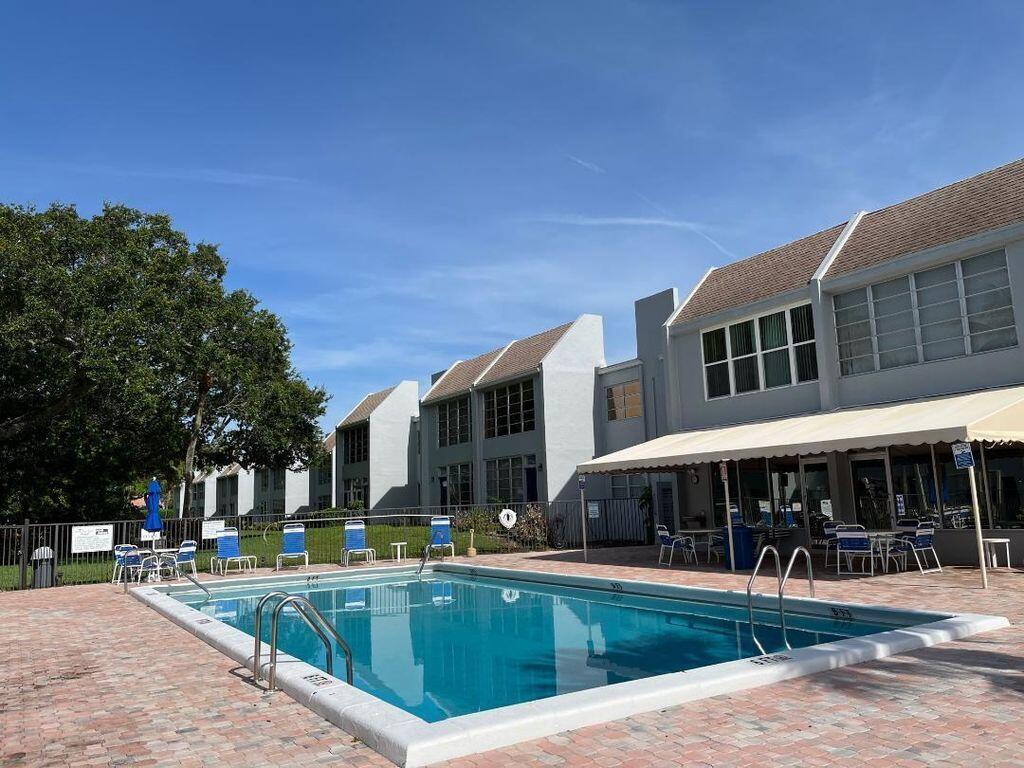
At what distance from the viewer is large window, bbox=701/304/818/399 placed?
18.3 m

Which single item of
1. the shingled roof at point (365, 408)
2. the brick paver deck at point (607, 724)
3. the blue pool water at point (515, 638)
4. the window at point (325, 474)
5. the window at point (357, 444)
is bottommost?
the blue pool water at point (515, 638)

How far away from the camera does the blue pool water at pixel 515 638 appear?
8562 mm

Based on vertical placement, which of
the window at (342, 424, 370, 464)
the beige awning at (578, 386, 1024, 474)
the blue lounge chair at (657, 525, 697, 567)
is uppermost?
the window at (342, 424, 370, 464)

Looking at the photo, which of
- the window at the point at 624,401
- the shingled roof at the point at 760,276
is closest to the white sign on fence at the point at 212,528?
the shingled roof at the point at 760,276

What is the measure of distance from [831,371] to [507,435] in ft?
53.5

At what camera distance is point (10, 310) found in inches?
848

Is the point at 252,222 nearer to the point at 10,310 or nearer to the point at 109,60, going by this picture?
the point at 109,60

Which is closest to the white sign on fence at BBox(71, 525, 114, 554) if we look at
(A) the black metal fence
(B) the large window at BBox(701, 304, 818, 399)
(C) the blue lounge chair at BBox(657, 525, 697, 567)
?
(A) the black metal fence

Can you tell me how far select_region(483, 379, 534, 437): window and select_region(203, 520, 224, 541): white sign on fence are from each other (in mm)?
13411

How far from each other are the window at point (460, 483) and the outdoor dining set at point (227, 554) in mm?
10111

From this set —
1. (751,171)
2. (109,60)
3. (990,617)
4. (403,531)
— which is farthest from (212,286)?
(990,617)

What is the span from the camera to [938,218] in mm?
16531

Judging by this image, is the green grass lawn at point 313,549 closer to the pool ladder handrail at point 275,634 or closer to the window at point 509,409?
the window at point 509,409

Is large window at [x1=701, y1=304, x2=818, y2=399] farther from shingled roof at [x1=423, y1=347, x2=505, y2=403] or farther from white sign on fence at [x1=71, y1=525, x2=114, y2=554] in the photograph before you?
white sign on fence at [x1=71, y1=525, x2=114, y2=554]
